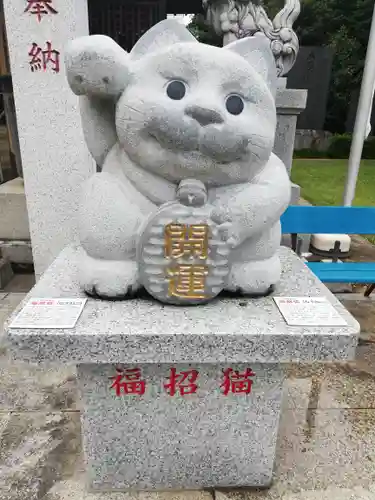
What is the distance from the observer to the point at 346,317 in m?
1.59

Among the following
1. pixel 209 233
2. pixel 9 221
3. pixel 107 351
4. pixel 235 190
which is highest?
pixel 235 190

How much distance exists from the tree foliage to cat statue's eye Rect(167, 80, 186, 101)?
14.2 m

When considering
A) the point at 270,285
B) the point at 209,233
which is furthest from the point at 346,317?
the point at 209,233

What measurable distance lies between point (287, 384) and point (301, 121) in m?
14.3

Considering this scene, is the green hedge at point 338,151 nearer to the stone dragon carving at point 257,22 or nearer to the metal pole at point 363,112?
the metal pole at point 363,112

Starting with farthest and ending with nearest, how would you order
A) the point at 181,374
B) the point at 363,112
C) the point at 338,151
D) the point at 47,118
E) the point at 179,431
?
the point at 338,151 → the point at 363,112 → the point at 47,118 → the point at 179,431 → the point at 181,374

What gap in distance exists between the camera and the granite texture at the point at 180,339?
144cm

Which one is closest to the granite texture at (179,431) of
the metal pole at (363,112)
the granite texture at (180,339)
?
the granite texture at (180,339)

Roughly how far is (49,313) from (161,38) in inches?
41.7

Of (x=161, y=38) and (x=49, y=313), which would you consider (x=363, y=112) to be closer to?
(x=161, y=38)

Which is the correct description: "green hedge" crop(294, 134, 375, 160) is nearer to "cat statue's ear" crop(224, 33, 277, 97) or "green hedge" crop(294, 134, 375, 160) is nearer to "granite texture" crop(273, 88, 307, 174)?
"granite texture" crop(273, 88, 307, 174)

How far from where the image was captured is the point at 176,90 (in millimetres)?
1438

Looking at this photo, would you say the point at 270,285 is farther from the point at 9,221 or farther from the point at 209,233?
the point at 9,221

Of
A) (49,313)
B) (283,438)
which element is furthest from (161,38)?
(283,438)
